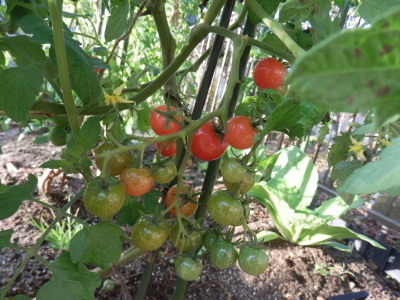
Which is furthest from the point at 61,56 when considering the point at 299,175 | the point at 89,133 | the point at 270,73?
the point at 299,175

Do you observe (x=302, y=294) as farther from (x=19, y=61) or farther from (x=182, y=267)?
(x=19, y=61)

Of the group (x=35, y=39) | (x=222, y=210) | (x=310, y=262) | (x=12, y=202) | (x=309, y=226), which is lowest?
(x=310, y=262)

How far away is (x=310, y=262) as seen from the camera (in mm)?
1713

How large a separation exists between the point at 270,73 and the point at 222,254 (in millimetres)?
308

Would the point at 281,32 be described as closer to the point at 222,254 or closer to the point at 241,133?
the point at 241,133

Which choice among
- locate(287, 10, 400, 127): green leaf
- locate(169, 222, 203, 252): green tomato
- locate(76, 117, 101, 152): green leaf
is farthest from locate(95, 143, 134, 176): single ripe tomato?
locate(287, 10, 400, 127): green leaf

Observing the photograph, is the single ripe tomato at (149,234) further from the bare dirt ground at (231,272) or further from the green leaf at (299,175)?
the green leaf at (299,175)

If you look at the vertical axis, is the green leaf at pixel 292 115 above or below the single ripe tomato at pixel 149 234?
above

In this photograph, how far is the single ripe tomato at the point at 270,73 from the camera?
52 cm

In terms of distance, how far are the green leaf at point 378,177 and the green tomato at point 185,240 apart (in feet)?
1.08

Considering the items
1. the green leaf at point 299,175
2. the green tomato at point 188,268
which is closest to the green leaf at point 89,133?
the green tomato at point 188,268

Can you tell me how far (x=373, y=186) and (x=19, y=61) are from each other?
30.8 inches

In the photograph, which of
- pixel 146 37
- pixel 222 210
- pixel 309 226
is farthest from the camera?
pixel 146 37

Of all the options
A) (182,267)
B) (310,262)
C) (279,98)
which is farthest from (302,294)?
(279,98)
